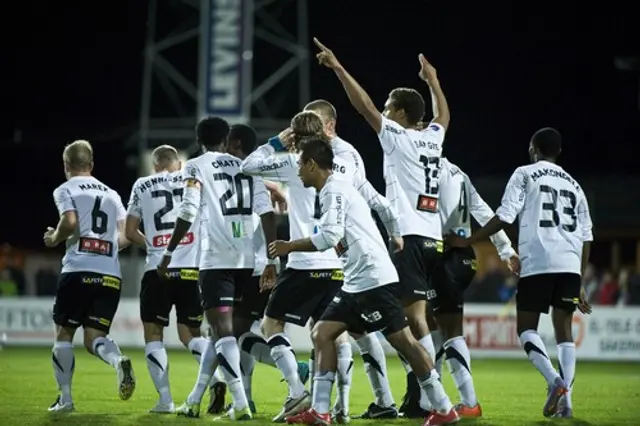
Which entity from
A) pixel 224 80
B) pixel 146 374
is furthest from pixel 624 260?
pixel 146 374

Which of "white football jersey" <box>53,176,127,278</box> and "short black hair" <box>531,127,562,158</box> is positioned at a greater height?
"short black hair" <box>531,127,562,158</box>

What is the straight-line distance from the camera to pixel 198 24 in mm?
36594

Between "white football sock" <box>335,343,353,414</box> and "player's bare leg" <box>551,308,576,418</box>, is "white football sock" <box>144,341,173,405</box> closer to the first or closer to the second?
"white football sock" <box>335,343,353,414</box>

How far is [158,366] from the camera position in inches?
511

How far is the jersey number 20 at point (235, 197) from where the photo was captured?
12258mm

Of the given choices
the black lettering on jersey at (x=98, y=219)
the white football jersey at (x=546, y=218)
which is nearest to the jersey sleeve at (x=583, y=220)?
the white football jersey at (x=546, y=218)

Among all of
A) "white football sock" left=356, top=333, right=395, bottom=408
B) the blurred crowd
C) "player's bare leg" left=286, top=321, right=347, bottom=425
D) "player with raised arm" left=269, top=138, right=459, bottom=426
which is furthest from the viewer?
the blurred crowd

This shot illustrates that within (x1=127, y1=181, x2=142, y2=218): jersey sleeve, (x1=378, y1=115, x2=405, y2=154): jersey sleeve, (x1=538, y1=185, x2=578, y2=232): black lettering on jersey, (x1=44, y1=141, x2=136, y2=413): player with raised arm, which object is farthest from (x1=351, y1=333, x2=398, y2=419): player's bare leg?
(x1=127, y1=181, x2=142, y2=218): jersey sleeve

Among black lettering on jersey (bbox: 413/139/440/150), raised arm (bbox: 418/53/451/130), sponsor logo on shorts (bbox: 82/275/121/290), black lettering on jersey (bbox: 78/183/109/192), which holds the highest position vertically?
raised arm (bbox: 418/53/451/130)

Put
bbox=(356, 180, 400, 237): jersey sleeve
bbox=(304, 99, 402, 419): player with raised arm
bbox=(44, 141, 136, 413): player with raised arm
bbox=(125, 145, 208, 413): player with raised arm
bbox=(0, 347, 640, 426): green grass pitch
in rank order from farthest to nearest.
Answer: bbox=(125, 145, 208, 413): player with raised arm
bbox=(44, 141, 136, 413): player with raised arm
bbox=(0, 347, 640, 426): green grass pitch
bbox=(304, 99, 402, 419): player with raised arm
bbox=(356, 180, 400, 237): jersey sleeve

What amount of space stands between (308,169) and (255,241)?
70.3 inches

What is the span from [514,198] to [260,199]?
2.43 meters

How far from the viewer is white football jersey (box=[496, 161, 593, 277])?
1259 cm

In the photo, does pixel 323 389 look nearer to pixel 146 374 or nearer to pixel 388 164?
pixel 388 164
